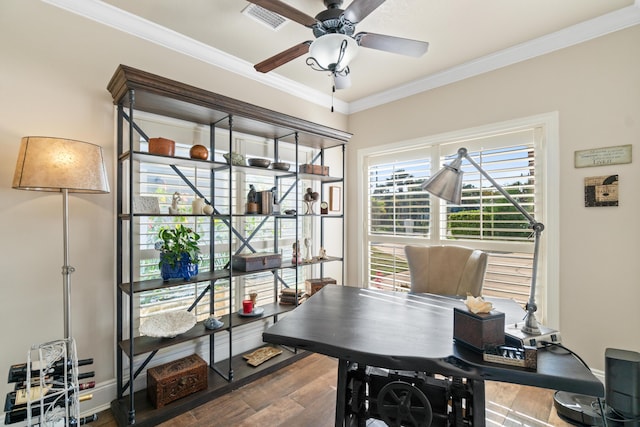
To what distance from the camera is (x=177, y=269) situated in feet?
7.08

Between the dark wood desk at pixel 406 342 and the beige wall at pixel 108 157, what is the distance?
3.36 ft

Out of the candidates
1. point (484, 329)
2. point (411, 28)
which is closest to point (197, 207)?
point (484, 329)

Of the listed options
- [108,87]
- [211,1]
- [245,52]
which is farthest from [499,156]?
[108,87]

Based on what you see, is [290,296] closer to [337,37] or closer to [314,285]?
[314,285]

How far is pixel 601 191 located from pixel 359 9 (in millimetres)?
2135

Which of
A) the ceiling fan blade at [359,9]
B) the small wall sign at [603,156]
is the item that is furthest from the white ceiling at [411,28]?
the small wall sign at [603,156]

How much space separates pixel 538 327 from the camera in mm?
1290

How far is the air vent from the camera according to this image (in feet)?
6.62

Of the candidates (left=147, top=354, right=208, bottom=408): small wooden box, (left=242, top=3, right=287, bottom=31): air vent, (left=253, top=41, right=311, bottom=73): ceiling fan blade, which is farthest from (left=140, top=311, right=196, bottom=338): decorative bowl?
(left=242, top=3, right=287, bottom=31): air vent

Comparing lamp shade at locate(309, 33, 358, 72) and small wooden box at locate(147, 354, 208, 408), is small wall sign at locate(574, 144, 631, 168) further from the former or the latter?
small wooden box at locate(147, 354, 208, 408)

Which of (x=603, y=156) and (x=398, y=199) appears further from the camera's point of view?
(x=398, y=199)

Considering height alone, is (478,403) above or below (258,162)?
below

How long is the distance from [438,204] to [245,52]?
2.32m

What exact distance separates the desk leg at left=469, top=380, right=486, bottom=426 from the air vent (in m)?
2.44
